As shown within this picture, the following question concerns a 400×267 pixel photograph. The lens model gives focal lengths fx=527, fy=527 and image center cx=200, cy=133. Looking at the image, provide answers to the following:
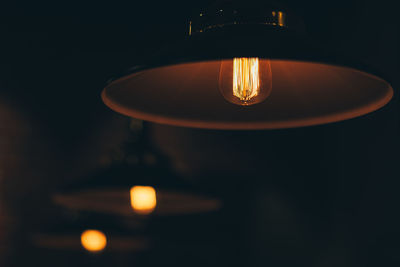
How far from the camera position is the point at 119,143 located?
4855 mm

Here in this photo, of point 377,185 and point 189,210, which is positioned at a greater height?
point 377,185

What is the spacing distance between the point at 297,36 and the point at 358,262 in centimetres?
303

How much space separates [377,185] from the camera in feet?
11.1

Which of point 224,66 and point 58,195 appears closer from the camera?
point 224,66

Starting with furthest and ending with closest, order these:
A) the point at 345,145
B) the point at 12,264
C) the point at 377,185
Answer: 1. the point at 12,264
2. the point at 345,145
3. the point at 377,185

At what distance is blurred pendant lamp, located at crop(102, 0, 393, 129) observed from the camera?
826 millimetres

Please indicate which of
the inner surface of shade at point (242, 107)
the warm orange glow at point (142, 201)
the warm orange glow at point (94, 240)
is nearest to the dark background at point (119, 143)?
the warm orange glow at point (94, 240)

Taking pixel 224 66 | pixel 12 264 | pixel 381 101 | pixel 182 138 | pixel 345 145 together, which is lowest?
pixel 381 101

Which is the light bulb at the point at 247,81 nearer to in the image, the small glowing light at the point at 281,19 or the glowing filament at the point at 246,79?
the glowing filament at the point at 246,79

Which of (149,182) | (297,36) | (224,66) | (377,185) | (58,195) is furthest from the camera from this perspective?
(377,185)

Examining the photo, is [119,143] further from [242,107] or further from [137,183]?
[242,107]

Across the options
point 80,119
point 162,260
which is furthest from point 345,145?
point 80,119

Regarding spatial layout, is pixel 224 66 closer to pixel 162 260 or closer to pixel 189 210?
pixel 189 210

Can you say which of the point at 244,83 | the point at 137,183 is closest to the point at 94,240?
the point at 137,183
